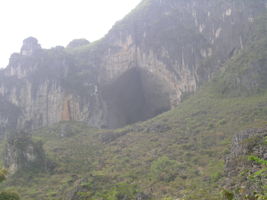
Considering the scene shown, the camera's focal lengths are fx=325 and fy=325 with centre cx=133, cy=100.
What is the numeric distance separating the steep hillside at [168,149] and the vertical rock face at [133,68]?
243 inches

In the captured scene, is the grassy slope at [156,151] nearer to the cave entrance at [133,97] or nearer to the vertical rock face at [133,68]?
the vertical rock face at [133,68]

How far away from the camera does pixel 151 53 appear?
71125 mm

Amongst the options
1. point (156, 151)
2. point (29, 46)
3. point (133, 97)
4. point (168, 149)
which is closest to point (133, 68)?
point (133, 97)

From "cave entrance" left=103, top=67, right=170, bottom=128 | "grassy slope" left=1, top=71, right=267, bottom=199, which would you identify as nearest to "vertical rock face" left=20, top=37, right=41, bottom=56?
"cave entrance" left=103, top=67, right=170, bottom=128

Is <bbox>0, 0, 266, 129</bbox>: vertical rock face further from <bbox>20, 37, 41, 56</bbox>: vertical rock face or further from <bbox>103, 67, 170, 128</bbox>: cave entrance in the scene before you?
<bbox>20, 37, 41, 56</bbox>: vertical rock face

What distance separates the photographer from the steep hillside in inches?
1056

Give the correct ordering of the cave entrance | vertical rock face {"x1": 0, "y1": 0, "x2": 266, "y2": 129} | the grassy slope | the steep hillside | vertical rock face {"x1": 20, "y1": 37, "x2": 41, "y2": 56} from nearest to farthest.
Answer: the steep hillside → the grassy slope → vertical rock face {"x1": 0, "y1": 0, "x2": 266, "y2": 129} → the cave entrance → vertical rock face {"x1": 20, "y1": 37, "x2": 41, "y2": 56}

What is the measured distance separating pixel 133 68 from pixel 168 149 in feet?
119

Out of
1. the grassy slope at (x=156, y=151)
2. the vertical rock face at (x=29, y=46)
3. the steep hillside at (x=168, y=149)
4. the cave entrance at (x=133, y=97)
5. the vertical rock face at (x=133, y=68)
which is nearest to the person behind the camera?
the steep hillside at (x=168, y=149)

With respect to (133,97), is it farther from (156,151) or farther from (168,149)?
(168,149)

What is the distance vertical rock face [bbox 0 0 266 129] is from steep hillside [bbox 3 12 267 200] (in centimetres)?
617

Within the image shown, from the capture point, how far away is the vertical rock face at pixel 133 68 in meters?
66.8

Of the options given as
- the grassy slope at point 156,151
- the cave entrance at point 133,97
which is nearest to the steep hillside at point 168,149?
the grassy slope at point 156,151

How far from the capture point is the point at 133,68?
72375mm
